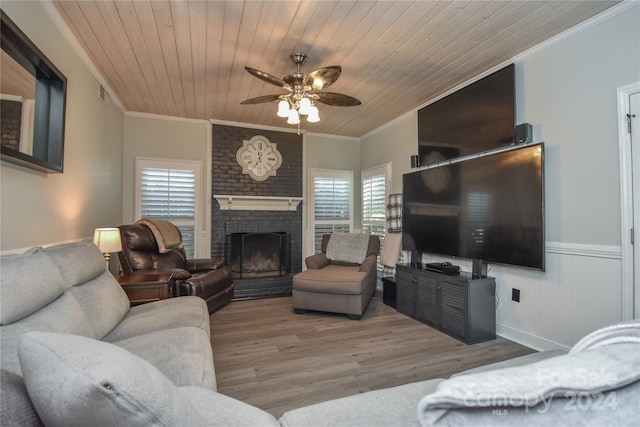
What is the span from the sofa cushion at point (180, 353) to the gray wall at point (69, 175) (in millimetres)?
1057

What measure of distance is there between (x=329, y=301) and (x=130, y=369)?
2899 millimetres

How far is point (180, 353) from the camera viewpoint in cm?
147

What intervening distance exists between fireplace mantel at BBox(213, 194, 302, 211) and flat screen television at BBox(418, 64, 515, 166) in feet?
7.40

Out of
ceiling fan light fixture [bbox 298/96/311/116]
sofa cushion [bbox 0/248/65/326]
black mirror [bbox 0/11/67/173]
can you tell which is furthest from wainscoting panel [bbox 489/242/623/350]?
black mirror [bbox 0/11/67/173]

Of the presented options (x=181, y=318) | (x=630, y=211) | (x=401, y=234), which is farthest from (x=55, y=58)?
(x=630, y=211)

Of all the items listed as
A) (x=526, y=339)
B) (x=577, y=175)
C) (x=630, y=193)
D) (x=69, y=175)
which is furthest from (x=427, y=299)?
(x=69, y=175)

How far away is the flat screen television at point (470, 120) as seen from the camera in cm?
284

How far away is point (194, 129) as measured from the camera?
4.65 m

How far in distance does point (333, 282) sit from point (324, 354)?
973mm

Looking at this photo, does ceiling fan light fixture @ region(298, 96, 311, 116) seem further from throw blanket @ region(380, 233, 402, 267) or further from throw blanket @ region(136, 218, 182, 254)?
throw blanket @ region(380, 233, 402, 267)

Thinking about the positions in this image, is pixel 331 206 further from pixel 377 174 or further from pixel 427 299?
pixel 427 299

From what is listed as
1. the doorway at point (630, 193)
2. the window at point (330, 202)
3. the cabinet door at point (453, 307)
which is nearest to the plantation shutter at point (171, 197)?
the window at point (330, 202)

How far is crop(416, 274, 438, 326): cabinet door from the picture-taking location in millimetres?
3110

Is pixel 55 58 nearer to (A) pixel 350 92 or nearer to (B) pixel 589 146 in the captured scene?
(A) pixel 350 92
